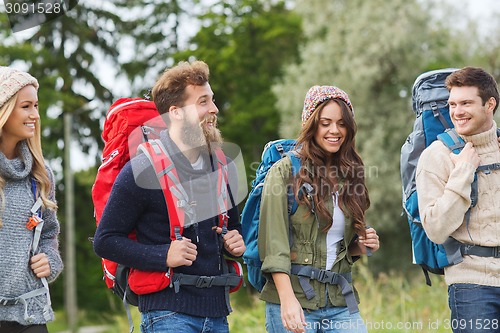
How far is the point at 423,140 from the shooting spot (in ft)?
16.1

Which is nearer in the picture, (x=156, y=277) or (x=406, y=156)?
(x=156, y=277)

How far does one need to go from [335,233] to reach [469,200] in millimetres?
781

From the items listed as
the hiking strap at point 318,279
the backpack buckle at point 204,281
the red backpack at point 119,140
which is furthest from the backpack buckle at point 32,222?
the hiking strap at point 318,279

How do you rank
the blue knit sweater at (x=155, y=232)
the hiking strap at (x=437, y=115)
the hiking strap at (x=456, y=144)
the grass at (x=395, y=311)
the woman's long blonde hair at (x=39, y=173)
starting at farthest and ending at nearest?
the grass at (x=395, y=311) → the hiking strap at (x=437, y=115) → the hiking strap at (x=456, y=144) → the woman's long blonde hair at (x=39, y=173) → the blue knit sweater at (x=155, y=232)

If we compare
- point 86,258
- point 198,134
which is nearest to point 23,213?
point 198,134

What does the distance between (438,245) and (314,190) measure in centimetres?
83

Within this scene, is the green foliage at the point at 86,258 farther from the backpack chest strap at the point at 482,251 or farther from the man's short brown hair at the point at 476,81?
the backpack chest strap at the point at 482,251

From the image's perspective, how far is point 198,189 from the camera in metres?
4.18

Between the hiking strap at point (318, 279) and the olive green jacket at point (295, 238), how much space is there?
31 millimetres

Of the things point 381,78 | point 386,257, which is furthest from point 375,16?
point 386,257

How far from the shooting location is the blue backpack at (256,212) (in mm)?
4570

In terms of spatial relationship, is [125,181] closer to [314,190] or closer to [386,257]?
[314,190]

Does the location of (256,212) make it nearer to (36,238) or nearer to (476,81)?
(36,238)

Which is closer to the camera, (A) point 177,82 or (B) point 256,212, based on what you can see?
(A) point 177,82
